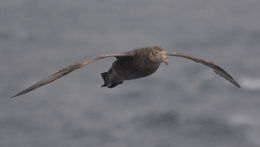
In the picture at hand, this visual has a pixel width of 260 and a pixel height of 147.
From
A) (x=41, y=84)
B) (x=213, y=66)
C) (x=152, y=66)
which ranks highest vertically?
(x=213, y=66)

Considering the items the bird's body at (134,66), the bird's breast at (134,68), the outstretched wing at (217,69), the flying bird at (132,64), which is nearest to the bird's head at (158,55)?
the flying bird at (132,64)

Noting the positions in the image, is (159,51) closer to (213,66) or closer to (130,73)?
(130,73)

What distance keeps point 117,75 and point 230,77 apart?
5637 mm

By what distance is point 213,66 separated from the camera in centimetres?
2427

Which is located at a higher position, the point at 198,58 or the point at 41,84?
the point at 198,58

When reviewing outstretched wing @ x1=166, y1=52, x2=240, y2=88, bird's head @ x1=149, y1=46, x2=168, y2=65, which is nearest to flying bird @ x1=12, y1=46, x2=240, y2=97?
bird's head @ x1=149, y1=46, x2=168, y2=65

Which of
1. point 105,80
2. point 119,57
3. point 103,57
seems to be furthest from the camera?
point 105,80

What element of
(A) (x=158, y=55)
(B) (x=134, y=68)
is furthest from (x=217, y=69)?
(B) (x=134, y=68)

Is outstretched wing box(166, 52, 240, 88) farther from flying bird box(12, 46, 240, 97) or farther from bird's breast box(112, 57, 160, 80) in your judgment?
bird's breast box(112, 57, 160, 80)

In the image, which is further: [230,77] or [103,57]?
[230,77]

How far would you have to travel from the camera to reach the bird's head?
66.2ft

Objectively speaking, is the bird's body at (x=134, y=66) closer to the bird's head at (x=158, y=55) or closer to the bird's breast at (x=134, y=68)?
the bird's breast at (x=134, y=68)

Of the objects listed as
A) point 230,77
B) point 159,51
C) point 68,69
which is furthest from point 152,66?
point 230,77

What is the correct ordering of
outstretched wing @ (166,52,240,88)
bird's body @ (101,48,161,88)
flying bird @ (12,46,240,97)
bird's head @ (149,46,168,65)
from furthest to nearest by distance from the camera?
1. outstretched wing @ (166,52,240,88)
2. bird's body @ (101,48,161,88)
3. bird's head @ (149,46,168,65)
4. flying bird @ (12,46,240,97)
